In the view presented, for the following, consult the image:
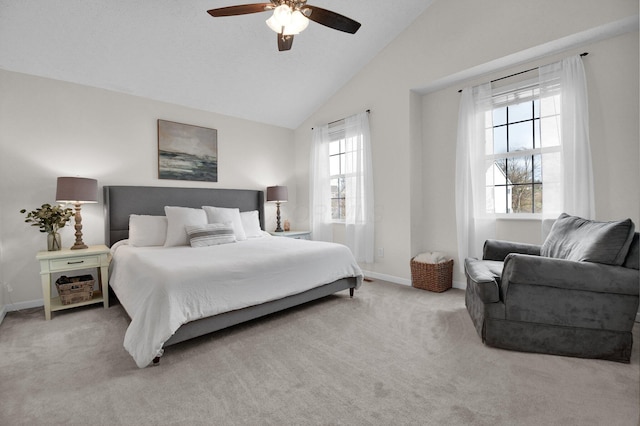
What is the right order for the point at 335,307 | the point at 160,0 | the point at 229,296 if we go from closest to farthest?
the point at 229,296 → the point at 160,0 → the point at 335,307

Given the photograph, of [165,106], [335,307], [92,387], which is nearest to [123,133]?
[165,106]

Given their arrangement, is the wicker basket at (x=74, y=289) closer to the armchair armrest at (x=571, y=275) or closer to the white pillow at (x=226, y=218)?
the white pillow at (x=226, y=218)

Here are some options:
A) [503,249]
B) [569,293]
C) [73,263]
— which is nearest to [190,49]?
[73,263]

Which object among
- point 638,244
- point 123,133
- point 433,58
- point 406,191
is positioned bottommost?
point 638,244

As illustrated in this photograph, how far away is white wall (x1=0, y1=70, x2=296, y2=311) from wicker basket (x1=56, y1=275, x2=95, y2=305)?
0.53 meters

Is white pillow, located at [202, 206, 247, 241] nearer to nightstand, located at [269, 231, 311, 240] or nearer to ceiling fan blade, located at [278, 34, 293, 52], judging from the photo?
nightstand, located at [269, 231, 311, 240]

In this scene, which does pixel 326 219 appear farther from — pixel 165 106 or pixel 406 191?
pixel 165 106

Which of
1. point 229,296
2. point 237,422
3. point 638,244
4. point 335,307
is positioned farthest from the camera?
point 335,307

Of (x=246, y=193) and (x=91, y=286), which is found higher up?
(x=246, y=193)

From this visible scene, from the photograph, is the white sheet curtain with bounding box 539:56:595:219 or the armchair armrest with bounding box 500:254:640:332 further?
the white sheet curtain with bounding box 539:56:595:219

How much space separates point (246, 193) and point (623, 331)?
4.33 m

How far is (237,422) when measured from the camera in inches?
58.1

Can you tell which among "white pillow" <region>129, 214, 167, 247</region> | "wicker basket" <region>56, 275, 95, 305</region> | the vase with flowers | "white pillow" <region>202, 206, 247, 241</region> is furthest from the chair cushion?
the vase with flowers

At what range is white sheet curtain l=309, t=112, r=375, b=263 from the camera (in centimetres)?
429
